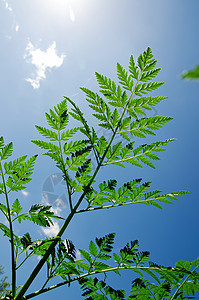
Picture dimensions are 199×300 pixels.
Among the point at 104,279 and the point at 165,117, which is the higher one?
the point at 165,117

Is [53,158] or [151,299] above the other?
[53,158]

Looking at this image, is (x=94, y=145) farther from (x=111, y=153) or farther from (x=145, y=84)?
(x=145, y=84)

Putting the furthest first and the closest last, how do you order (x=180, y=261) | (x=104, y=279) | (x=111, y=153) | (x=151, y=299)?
(x=180, y=261)
(x=111, y=153)
(x=151, y=299)
(x=104, y=279)

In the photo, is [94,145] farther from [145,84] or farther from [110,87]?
[145,84]

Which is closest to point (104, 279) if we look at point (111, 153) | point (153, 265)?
point (153, 265)

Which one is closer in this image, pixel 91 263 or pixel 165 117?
pixel 91 263

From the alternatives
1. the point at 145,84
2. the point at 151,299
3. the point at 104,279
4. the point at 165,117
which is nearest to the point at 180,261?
the point at 151,299

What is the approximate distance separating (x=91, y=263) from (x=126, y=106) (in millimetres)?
1540

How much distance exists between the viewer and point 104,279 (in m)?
1.67

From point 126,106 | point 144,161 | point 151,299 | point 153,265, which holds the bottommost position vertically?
point 151,299

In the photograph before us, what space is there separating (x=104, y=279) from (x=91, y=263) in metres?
0.17

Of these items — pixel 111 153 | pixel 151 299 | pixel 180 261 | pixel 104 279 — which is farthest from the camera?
pixel 180 261

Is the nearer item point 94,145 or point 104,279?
point 104,279

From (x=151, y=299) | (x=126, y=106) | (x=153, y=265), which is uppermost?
(x=126, y=106)
